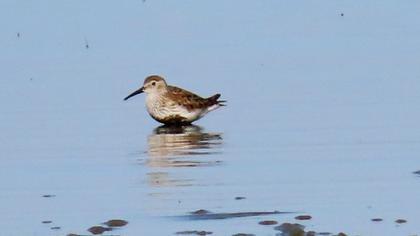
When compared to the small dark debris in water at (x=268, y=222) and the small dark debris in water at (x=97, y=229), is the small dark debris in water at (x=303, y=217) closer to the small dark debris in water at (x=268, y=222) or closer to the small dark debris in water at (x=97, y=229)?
the small dark debris in water at (x=268, y=222)

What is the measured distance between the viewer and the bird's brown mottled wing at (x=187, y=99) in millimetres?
18305

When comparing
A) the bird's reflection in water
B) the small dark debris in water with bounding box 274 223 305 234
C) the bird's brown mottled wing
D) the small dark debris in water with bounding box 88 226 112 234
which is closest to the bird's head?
the bird's brown mottled wing

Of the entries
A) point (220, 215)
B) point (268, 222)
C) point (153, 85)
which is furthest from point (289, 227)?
point (153, 85)

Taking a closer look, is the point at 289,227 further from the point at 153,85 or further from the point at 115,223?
the point at 153,85

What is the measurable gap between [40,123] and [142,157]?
7.85 feet

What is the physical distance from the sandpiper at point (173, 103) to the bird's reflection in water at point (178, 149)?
20cm

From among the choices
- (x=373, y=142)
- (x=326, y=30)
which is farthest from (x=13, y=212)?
(x=326, y=30)

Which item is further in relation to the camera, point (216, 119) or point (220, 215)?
point (216, 119)

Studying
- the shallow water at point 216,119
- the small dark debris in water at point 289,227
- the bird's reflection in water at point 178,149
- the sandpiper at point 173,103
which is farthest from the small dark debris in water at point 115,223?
the sandpiper at point 173,103

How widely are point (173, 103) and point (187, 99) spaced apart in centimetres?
18

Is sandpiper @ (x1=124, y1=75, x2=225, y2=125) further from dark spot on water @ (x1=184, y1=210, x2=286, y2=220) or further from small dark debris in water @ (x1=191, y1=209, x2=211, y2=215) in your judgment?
dark spot on water @ (x1=184, y1=210, x2=286, y2=220)

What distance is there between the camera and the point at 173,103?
18.5 metres

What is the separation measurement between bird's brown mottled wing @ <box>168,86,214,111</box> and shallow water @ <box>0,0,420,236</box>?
1.01ft

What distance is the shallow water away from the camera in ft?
38.5
